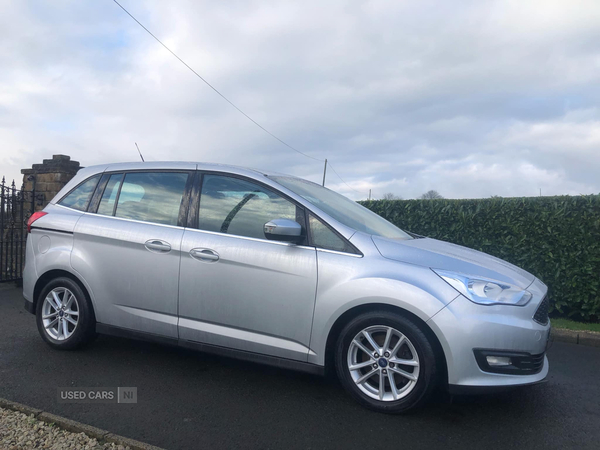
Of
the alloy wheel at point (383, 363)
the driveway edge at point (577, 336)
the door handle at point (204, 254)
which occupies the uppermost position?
the door handle at point (204, 254)

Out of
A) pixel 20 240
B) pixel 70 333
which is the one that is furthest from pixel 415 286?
pixel 20 240

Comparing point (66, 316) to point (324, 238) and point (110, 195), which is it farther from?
point (324, 238)

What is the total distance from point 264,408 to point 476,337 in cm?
152

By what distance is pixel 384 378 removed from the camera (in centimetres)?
325

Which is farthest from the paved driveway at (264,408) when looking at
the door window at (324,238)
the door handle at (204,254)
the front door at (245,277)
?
the door window at (324,238)

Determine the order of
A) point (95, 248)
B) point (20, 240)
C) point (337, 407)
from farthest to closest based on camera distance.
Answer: point (20, 240)
point (95, 248)
point (337, 407)

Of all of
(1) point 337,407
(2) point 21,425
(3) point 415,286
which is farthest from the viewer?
(1) point 337,407

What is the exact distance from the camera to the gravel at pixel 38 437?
105 inches

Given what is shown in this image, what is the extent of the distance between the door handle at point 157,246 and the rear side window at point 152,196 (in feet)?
0.64

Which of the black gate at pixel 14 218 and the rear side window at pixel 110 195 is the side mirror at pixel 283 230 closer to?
the rear side window at pixel 110 195

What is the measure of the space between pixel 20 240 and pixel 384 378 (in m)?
7.73

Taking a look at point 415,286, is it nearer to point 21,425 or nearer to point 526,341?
point 526,341

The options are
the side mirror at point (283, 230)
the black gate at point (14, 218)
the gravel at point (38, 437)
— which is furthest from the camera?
the black gate at point (14, 218)

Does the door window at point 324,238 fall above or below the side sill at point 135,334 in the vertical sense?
above
